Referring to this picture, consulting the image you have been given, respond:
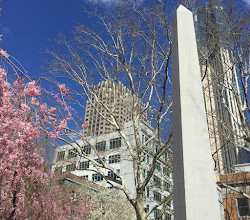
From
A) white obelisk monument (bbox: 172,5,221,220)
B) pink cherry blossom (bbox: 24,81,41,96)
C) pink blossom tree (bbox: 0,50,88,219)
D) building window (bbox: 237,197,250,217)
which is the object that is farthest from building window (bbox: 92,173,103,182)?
white obelisk monument (bbox: 172,5,221,220)

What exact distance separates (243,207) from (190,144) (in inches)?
712

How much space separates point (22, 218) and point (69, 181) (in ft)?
62.8

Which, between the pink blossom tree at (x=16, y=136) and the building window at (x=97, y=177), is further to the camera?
the building window at (x=97, y=177)

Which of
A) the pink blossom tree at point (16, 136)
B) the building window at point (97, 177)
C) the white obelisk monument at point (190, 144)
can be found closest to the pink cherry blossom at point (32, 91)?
the pink blossom tree at point (16, 136)

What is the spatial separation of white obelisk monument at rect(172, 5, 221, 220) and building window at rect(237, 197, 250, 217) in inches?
702

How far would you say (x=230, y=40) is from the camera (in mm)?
8750

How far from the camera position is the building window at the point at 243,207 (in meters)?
17.4

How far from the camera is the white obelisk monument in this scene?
94.8 inches

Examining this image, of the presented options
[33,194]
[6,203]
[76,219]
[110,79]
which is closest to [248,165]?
[76,219]

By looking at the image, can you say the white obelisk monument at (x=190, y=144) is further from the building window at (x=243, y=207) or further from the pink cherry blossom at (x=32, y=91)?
the building window at (x=243, y=207)

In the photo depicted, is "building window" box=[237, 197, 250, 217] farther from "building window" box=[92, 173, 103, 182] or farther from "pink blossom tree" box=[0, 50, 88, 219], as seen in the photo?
"building window" box=[92, 173, 103, 182]

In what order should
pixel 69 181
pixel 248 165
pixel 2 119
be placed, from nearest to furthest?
1. pixel 2 119
2. pixel 248 165
3. pixel 69 181

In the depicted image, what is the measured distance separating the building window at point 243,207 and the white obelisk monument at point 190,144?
17.8 m

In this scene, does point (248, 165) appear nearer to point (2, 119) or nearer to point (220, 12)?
point (220, 12)
